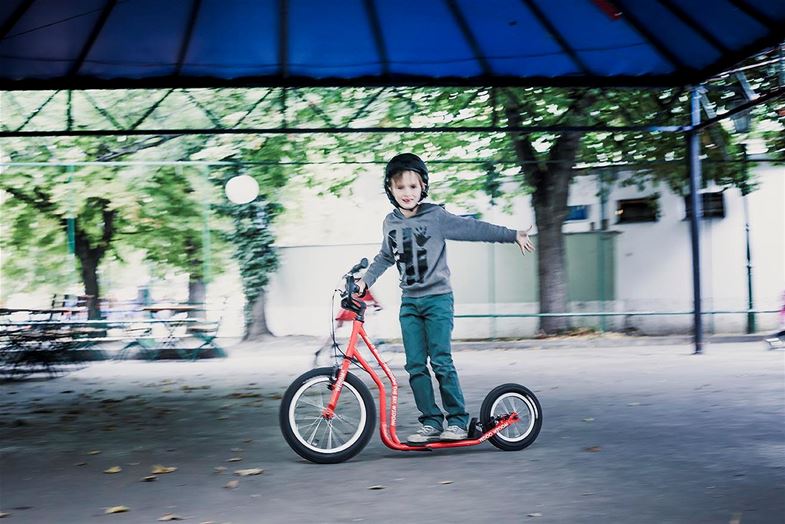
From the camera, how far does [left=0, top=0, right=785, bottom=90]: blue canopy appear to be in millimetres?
11180

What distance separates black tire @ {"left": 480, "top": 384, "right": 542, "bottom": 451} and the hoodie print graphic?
3.07 ft

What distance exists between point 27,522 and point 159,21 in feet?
25.2

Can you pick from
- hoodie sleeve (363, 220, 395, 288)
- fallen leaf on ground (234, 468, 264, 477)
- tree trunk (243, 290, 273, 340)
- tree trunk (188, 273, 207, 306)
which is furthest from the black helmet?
tree trunk (243, 290, 273, 340)

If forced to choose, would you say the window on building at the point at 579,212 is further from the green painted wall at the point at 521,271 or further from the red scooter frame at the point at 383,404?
the red scooter frame at the point at 383,404

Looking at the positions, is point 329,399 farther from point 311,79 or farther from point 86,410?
point 311,79

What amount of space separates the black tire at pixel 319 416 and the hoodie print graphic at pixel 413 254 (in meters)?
0.76

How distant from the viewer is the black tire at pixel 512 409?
21.6ft

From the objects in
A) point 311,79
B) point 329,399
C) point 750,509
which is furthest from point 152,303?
point 750,509

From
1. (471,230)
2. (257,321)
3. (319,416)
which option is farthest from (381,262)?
(257,321)

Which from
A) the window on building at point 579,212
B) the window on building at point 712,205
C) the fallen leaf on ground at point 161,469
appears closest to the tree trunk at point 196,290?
the window on building at point 579,212

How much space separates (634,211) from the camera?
74.6ft

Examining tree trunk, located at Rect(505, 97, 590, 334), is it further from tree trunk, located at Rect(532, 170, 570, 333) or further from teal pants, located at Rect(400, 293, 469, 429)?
teal pants, located at Rect(400, 293, 469, 429)

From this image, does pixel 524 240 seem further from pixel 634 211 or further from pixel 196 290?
pixel 634 211

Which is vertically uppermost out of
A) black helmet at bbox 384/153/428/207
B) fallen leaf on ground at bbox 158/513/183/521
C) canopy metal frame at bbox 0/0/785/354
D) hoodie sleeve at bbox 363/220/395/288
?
canopy metal frame at bbox 0/0/785/354
